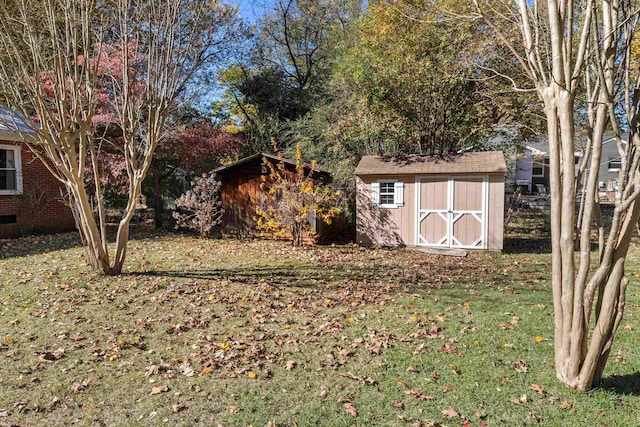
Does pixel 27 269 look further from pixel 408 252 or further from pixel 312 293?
pixel 408 252

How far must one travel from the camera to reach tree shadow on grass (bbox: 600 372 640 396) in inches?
125

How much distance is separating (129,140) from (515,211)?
1545cm

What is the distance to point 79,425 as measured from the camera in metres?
2.84

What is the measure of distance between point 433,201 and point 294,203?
3607mm

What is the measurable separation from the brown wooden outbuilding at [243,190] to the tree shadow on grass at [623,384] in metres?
8.89

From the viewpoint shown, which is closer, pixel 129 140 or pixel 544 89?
pixel 544 89

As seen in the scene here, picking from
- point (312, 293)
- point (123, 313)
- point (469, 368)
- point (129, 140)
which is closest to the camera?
point (469, 368)

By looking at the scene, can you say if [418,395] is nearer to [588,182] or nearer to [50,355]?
[588,182]

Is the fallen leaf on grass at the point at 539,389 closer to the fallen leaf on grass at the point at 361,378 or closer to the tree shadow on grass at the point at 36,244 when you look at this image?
the fallen leaf on grass at the point at 361,378

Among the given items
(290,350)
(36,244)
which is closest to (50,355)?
(290,350)

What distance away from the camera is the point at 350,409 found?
302 cm

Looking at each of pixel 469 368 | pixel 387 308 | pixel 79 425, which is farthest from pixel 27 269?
pixel 469 368

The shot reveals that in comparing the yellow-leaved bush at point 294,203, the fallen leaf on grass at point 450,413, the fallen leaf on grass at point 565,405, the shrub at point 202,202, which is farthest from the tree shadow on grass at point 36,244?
the fallen leaf on grass at point 565,405

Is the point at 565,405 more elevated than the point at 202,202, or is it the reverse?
the point at 202,202
